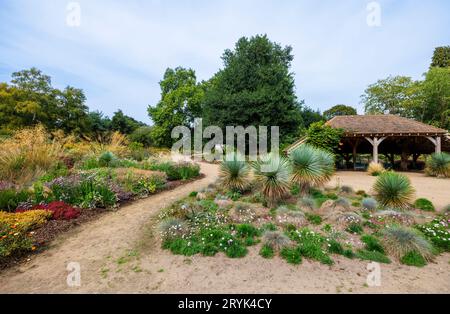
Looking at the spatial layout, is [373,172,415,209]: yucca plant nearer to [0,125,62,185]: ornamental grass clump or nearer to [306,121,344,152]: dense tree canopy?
[306,121,344,152]: dense tree canopy

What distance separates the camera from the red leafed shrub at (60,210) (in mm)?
5164

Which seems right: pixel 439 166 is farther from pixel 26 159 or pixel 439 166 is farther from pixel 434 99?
pixel 434 99

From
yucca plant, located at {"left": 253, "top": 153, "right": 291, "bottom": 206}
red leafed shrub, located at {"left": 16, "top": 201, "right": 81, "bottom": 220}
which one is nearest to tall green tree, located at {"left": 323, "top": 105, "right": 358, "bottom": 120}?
yucca plant, located at {"left": 253, "top": 153, "right": 291, "bottom": 206}

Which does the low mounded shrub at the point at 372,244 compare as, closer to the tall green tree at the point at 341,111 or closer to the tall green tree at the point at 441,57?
the tall green tree at the point at 441,57

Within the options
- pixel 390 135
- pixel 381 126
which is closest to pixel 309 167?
pixel 390 135

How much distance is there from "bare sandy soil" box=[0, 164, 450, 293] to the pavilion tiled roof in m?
12.5

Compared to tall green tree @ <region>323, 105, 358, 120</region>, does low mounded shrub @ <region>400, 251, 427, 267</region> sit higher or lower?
lower

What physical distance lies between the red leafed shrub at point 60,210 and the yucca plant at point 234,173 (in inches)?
166

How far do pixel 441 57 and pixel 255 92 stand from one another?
3162 cm

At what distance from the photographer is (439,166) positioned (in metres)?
12.0

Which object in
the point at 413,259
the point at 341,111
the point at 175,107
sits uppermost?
the point at 341,111

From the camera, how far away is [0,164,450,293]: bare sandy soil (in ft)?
9.25

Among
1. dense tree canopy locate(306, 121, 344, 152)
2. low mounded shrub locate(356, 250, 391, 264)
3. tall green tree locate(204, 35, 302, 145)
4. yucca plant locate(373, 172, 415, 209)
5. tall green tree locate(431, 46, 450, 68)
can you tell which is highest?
tall green tree locate(431, 46, 450, 68)

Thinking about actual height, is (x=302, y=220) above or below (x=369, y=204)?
below
